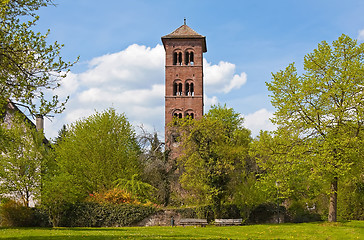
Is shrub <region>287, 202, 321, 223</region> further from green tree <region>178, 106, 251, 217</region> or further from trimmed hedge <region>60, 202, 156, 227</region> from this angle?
trimmed hedge <region>60, 202, 156, 227</region>

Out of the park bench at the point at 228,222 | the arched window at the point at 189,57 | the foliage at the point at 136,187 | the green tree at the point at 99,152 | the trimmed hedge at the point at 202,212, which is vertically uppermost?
the arched window at the point at 189,57

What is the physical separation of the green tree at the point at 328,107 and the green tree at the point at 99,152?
644 inches

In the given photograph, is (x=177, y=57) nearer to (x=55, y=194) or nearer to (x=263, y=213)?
(x=263, y=213)

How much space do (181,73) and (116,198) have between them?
81.8 ft

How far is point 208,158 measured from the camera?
2966 centimetres

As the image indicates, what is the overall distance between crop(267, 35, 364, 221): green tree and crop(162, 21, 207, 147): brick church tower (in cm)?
2635

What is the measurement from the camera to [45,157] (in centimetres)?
2895

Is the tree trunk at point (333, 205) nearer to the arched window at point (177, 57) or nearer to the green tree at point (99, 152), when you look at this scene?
the green tree at point (99, 152)

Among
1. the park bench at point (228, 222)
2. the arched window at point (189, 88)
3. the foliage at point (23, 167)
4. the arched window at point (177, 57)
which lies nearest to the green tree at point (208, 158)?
the park bench at point (228, 222)

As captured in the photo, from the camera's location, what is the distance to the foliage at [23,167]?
1072 inches

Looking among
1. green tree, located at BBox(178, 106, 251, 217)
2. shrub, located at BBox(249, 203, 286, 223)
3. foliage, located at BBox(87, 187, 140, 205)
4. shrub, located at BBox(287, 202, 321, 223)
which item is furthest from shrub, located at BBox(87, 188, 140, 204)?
shrub, located at BBox(287, 202, 321, 223)

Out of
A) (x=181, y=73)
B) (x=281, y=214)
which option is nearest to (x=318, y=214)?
(x=281, y=214)

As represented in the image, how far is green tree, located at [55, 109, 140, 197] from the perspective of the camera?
34.4 m

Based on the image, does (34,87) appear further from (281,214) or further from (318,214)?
(318,214)
